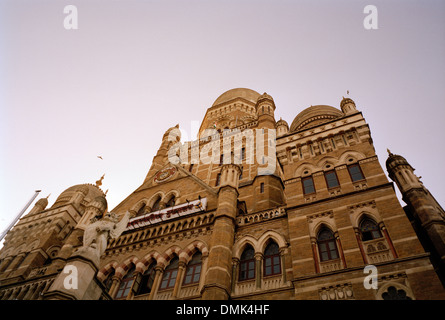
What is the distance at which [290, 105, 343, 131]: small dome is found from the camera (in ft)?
71.4

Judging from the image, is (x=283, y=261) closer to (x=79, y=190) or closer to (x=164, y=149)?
(x=164, y=149)

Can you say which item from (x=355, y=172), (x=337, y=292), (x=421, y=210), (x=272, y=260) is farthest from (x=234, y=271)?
(x=421, y=210)

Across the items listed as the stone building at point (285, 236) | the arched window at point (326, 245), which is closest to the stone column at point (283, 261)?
the stone building at point (285, 236)

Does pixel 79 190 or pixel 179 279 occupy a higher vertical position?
pixel 79 190

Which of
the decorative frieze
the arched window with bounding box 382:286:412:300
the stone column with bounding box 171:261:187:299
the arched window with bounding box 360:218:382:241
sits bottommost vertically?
the arched window with bounding box 382:286:412:300

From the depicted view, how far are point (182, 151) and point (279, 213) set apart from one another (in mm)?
17628

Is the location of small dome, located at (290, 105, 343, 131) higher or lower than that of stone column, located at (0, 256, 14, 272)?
higher

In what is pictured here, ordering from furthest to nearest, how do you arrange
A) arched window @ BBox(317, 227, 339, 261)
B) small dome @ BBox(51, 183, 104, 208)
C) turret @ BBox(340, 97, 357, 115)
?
small dome @ BBox(51, 183, 104, 208) < turret @ BBox(340, 97, 357, 115) < arched window @ BBox(317, 227, 339, 261)

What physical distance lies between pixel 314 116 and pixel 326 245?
1064 cm

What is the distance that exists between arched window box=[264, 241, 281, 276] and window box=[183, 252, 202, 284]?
3162mm

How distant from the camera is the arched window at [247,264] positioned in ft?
47.5

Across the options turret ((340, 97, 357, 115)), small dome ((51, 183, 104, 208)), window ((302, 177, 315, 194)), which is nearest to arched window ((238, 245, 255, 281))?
window ((302, 177, 315, 194))

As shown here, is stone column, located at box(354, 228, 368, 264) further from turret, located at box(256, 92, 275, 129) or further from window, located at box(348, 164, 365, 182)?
turret, located at box(256, 92, 275, 129)

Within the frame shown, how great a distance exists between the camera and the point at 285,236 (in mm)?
15008
